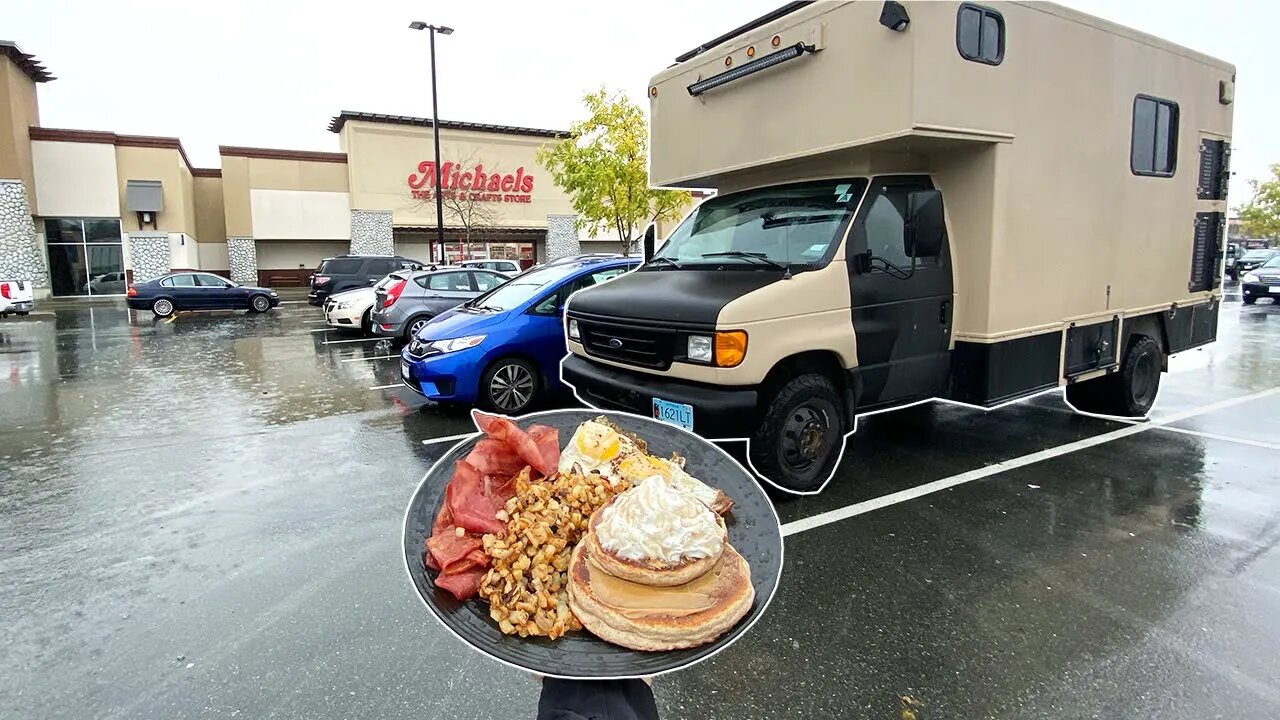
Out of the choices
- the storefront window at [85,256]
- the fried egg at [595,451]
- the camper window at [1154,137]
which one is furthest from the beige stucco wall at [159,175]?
the fried egg at [595,451]

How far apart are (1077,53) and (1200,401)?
512 centimetres

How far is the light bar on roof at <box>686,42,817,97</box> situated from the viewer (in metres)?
5.07

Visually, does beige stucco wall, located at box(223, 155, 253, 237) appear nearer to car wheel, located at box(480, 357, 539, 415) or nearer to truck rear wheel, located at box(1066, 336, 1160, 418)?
car wheel, located at box(480, 357, 539, 415)

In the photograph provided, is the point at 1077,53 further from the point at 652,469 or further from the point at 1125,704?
the point at 652,469

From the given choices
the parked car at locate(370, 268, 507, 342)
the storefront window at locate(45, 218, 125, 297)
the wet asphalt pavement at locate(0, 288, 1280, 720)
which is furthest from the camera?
the storefront window at locate(45, 218, 125, 297)

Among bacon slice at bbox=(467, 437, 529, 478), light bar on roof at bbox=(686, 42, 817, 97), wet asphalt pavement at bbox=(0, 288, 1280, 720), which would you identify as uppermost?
light bar on roof at bbox=(686, 42, 817, 97)

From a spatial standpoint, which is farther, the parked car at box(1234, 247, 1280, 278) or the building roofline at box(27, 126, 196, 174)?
the parked car at box(1234, 247, 1280, 278)

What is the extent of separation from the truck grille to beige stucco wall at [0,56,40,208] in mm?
33109

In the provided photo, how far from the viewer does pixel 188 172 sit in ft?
117

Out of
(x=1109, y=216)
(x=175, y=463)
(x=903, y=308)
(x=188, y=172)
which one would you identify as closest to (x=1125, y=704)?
(x=903, y=308)

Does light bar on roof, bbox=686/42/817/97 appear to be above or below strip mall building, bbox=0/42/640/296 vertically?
below

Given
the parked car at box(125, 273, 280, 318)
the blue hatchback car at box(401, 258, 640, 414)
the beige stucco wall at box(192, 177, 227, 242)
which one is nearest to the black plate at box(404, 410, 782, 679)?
the blue hatchback car at box(401, 258, 640, 414)

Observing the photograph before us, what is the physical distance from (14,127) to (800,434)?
3502 centimetres

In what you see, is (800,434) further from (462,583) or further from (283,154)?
(283,154)
